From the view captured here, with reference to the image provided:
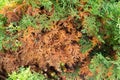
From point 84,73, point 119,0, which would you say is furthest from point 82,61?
point 119,0

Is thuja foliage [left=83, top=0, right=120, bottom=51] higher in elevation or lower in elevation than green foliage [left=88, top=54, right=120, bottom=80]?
higher

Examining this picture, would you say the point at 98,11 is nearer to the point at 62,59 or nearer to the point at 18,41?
the point at 62,59

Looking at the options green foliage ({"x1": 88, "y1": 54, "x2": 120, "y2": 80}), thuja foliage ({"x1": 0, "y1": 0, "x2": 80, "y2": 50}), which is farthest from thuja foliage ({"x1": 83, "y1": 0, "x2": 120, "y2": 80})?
thuja foliage ({"x1": 0, "y1": 0, "x2": 80, "y2": 50})

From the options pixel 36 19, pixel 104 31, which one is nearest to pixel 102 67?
pixel 104 31

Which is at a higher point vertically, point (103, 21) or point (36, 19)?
point (36, 19)

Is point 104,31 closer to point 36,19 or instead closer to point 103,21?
point 103,21

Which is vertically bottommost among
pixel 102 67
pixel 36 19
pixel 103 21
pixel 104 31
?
pixel 102 67

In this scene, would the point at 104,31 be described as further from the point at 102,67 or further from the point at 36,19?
the point at 36,19

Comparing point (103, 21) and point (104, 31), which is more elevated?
point (103, 21)

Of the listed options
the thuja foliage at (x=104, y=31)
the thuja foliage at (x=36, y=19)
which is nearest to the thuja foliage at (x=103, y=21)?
the thuja foliage at (x=104, y=31)

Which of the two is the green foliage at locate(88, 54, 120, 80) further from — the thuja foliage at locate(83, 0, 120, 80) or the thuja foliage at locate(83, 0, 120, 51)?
the thuja foliage at locate(83, 0, 120, 51)

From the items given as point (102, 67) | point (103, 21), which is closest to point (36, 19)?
point (103, 21)
